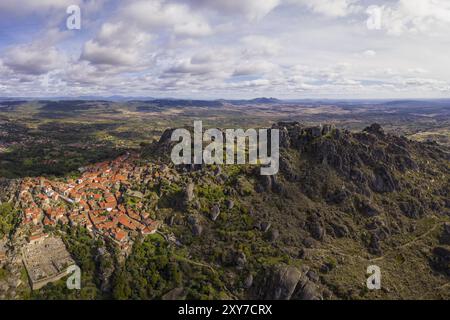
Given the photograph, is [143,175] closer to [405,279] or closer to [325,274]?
[325,274]

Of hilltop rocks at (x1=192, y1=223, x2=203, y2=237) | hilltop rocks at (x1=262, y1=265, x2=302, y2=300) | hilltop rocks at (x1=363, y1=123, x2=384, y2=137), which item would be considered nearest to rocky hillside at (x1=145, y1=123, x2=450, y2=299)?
hilltop rocks at (x1=262, y1=265, x2=302, y2=300)

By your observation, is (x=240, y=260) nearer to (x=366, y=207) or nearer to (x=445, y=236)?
(x=366, y=207)

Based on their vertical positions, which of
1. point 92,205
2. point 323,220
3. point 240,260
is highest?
point 92,205

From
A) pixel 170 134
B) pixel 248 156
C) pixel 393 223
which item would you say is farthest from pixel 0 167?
pixel 393 223

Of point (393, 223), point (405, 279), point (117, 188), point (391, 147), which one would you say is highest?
point (391, 147)

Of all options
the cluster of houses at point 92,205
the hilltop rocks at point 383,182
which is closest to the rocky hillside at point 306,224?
the hilltop rocks at point 383,182

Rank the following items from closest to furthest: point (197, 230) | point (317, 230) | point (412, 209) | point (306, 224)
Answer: point (197, 230) < point (317, 230) < point (306, 224) < point (412, 209)

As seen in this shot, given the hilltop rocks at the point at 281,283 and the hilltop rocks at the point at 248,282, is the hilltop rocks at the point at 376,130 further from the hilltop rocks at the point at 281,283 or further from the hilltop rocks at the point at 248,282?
the hilltop rocks at the point at 248,282

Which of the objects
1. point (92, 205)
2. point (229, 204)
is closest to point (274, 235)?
point (229, 204)
